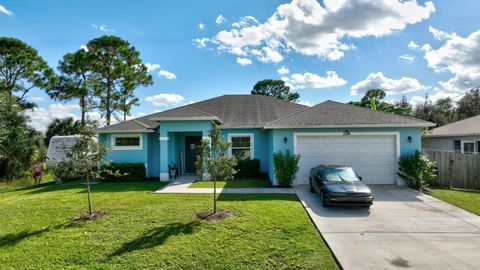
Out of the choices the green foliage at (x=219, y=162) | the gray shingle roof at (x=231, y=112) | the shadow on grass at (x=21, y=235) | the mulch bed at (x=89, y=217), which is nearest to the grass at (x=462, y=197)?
the green foliage at (x=219, y=162)

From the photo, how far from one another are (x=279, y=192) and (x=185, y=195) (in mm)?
3971

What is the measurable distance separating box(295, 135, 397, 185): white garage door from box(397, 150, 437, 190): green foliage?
2.08ft

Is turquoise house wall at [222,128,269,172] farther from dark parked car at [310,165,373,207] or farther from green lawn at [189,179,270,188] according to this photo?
dark parked car at [310,165,373,207]

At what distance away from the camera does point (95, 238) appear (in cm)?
627

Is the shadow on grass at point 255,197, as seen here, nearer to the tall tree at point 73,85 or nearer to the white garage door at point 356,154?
the white garage door at point 356,154

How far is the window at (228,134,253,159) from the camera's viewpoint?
51.4 ft

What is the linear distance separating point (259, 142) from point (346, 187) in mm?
7512

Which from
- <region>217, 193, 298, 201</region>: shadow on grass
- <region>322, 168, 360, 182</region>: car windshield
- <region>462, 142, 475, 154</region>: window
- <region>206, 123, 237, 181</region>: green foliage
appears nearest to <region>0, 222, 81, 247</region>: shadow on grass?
<region>206, 123, 237, 181</region>: green foliage

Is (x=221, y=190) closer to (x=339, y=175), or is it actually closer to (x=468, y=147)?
(x=339, y=175)

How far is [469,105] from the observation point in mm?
36625

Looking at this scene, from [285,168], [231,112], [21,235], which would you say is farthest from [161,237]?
[231,112]

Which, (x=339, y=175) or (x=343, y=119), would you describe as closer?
(x=339, y=175)

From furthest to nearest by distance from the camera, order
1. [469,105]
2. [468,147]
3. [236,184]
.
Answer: [469,105], [468,147], [236,184]

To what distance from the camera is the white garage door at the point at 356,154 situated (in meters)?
12.3
